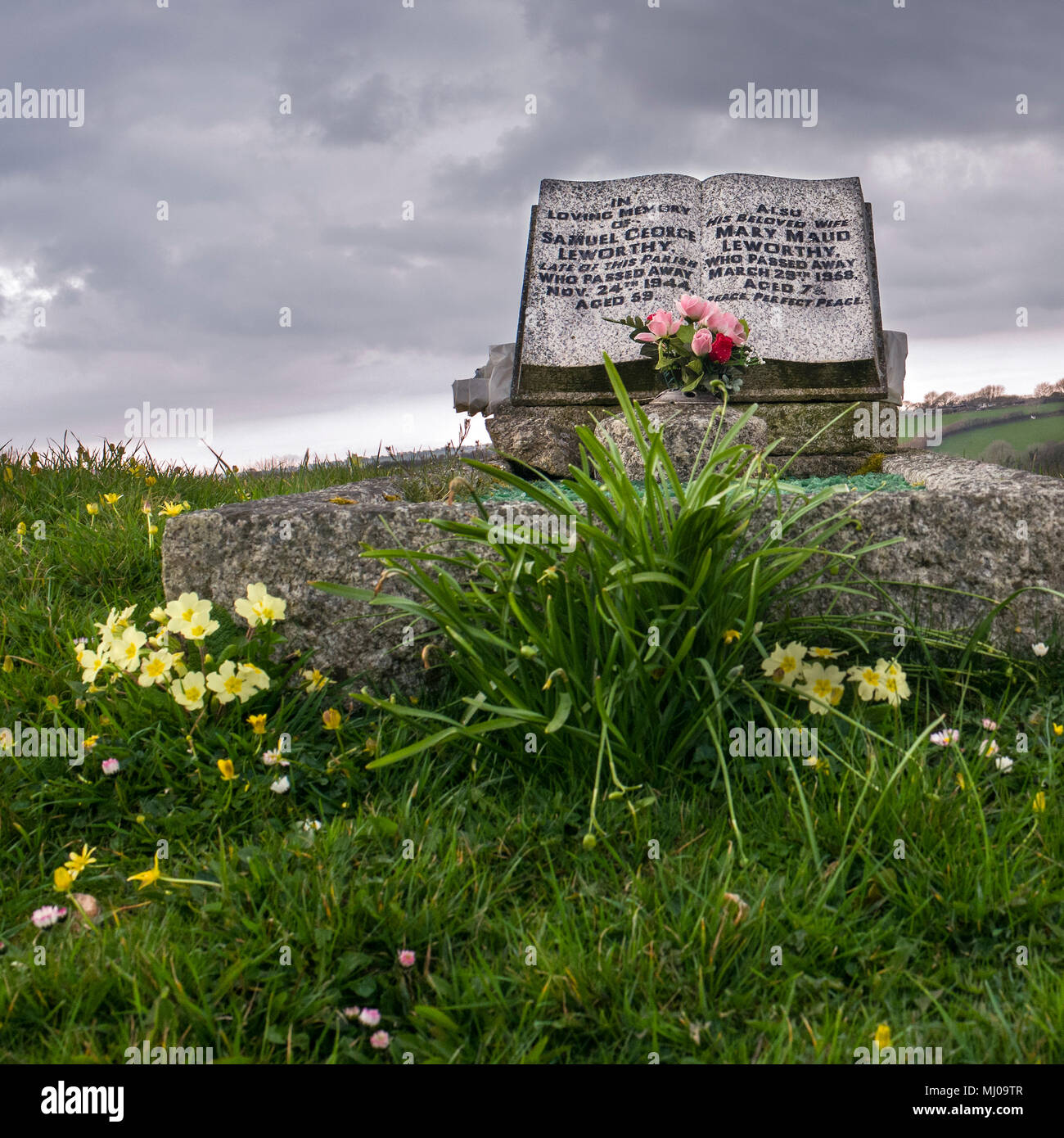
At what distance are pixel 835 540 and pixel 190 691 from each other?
211 centimetres

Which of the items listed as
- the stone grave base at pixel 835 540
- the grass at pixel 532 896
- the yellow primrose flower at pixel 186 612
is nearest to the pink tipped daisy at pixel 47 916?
the grass at pixel 532 896

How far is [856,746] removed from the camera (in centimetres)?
245

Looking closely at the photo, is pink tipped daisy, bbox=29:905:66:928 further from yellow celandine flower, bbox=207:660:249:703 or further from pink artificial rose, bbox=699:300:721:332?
pink artificial rose, bbox=699:300:721:332

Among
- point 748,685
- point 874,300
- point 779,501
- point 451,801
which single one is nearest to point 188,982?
point 451,801

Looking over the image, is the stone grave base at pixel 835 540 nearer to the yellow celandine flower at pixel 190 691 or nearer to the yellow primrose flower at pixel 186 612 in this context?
the yellow primrose flower at pixel 186 612

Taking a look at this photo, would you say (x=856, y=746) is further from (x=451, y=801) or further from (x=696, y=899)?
(x=451, y=801)

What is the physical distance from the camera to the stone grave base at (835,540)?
301cm

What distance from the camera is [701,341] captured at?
5.54 metres

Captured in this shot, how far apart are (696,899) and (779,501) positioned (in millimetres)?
1303

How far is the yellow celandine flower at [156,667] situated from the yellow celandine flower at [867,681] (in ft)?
6.42

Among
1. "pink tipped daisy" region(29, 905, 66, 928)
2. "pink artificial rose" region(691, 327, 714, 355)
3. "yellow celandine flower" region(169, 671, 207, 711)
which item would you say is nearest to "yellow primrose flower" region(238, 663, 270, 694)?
"yellow celandine flower" region(169, 671, 207, 711)

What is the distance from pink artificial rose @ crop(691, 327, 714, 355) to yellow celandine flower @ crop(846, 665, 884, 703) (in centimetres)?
342
